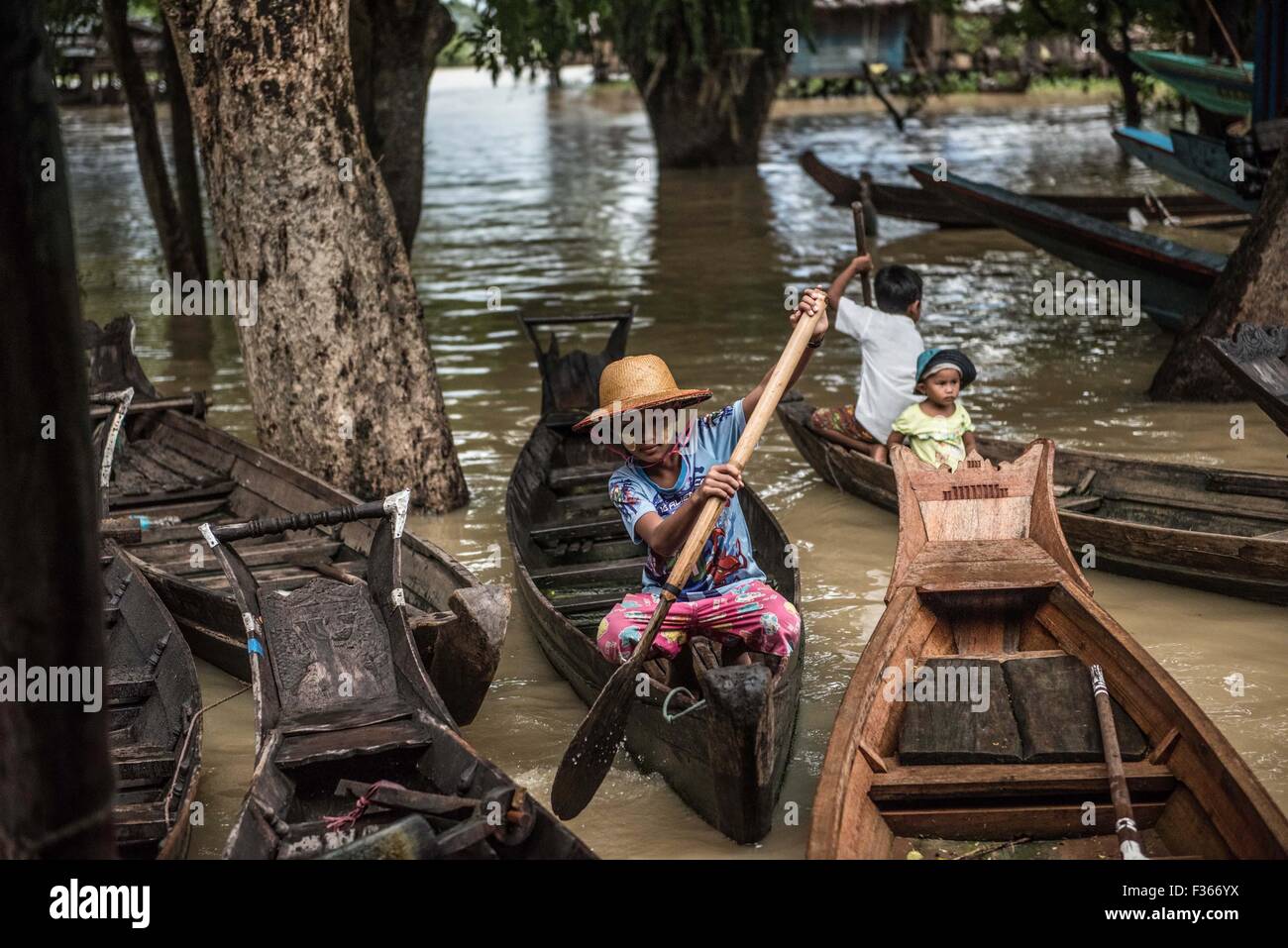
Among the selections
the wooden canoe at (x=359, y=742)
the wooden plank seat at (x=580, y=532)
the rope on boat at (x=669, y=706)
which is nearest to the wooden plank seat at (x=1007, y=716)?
the rope on boat at (x=669, y=706)

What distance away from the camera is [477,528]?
775 cm

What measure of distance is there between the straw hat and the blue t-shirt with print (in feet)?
0.71

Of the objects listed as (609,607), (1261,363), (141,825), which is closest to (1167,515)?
(1261,363)

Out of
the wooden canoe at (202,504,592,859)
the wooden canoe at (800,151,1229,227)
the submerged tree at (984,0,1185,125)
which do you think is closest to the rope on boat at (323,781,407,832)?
the wooden canoe at (202,504,592,859)

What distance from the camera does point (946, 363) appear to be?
6695 mm

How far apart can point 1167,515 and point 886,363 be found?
5.63 feet

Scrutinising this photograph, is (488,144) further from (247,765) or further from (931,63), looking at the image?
(247,765)

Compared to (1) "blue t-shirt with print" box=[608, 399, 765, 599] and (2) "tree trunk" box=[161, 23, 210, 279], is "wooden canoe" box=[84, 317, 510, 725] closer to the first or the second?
(1) "blue t-shirt with print" box=[608, 399, 765, 599]

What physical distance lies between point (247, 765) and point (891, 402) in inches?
162

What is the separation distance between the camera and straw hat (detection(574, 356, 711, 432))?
4.63 m

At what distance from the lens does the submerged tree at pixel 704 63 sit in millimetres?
22250

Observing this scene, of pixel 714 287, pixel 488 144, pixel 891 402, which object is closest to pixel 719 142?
pixel 488 144

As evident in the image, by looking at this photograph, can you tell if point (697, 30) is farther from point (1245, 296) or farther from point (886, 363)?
point (886, 363)

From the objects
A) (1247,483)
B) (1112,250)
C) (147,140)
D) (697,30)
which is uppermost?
(697,30)
